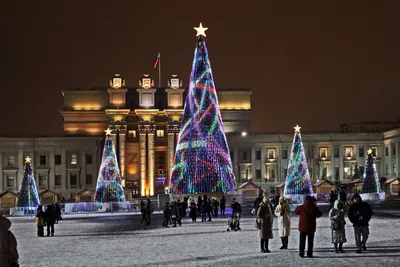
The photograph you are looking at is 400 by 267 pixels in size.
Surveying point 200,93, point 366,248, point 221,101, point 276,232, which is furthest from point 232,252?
point 221,101

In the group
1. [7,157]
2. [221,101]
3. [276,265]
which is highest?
[221,101]

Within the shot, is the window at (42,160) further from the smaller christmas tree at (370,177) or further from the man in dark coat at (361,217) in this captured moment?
the man in dark coat at (361,217)

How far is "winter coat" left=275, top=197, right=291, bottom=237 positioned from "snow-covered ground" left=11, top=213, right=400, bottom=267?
20.6 inches

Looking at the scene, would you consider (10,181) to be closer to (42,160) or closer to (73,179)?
(42,160)

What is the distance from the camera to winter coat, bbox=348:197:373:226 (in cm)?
2055

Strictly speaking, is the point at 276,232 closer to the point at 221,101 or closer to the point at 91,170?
the point at 91,170

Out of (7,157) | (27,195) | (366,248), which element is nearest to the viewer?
(366,248)

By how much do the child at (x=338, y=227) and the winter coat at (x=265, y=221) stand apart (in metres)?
1.71

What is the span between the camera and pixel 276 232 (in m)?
29.8

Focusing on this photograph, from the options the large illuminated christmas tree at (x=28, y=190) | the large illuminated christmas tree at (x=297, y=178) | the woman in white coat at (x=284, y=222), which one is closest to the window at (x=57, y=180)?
the large illuminated christmas tree at (x=28, y=190)

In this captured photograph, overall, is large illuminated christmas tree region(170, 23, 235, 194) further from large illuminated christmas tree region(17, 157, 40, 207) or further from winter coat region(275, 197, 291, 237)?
winter coat region(275, 197, 291, 237)

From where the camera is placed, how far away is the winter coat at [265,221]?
21.0m

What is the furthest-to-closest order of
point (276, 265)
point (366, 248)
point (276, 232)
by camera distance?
point (276, 232), point (366, 248), point (276, 265)

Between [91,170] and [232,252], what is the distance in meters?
86.7
